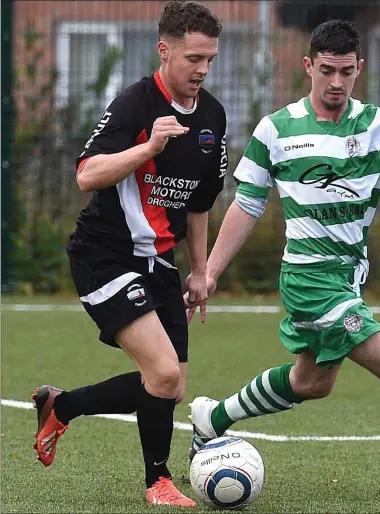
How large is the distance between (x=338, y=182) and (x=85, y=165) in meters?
1.06

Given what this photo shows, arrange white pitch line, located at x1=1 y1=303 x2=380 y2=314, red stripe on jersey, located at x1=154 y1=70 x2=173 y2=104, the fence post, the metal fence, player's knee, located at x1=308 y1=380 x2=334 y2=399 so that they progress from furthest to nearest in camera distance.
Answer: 1. the metal fence
2. the fence post
3. white pitch line, located at x1=1 y1=303 x2=380 y2=314
4. player's knee, located at x1=308 y1=380 x2=334 y2=399
5. red stripe on jersey, located at x1=154 y1=70 x2=173 y2=104

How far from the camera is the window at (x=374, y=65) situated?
13.2 m

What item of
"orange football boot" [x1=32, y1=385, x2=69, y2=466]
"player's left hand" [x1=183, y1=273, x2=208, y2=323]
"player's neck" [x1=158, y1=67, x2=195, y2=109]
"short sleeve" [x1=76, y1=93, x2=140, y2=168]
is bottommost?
"orange football boot" [x1=32, y1=385, x2=69, y2=466]

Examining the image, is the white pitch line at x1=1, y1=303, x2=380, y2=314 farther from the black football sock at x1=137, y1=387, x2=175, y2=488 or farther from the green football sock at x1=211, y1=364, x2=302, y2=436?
the black football sock at x1=137, y1=387, x2=175, y2=488

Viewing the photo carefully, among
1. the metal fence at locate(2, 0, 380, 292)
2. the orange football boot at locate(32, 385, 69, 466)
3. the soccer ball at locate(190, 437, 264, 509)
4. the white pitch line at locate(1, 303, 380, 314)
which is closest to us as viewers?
the soccer ball at locate(190, 437, 264, 509)

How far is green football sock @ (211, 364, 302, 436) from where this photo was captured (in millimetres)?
5363

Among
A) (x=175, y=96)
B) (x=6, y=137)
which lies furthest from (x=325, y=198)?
(x=6, y=137)

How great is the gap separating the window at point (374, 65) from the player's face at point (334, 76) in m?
8.24

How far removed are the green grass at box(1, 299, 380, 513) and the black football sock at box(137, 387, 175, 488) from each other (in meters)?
0.14

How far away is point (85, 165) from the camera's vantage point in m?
4.89

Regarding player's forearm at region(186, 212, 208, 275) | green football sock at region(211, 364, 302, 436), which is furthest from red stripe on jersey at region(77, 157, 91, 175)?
green football sock at region(211, 364, 302, 436)

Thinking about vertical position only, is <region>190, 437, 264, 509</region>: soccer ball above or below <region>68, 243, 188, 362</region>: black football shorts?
below

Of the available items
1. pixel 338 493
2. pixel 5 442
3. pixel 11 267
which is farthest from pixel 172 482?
pixel 11 267

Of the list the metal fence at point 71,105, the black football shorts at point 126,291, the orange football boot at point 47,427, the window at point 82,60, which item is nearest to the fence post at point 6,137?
the metal fence at point 71,105
